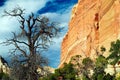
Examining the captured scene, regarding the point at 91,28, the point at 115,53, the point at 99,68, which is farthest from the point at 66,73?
the point at 91,28

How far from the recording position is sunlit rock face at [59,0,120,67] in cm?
8900

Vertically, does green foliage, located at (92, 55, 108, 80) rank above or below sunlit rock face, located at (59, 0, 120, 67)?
below

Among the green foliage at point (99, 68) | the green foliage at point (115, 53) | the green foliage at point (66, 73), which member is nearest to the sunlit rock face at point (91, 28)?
the green foliage at point (115, 53)

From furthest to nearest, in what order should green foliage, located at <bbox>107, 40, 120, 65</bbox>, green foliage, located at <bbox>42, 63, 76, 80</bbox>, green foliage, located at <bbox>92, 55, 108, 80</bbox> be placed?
green foliage, located at <bbox>107, 40, 120, 65</bbox>, green foliage, located at <bbox>42, 63, 76, 80</bbox>, green foliage, located at <bbox>92, 55, 108, 80</bbox>

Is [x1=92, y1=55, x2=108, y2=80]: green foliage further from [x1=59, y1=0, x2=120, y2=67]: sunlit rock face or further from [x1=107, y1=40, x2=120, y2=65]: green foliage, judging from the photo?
[x1=59, y1=0, x2=120, y2=67]: sunlit rock face

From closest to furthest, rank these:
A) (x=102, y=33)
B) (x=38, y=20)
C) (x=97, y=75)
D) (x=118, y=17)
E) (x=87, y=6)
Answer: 1. (x=38, y=20)
2. (x=97, y=75)
3. (x=118, y=17)
4. (x=102, y=33)
5. (x=87, y=6)

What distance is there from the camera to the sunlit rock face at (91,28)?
8900 cm

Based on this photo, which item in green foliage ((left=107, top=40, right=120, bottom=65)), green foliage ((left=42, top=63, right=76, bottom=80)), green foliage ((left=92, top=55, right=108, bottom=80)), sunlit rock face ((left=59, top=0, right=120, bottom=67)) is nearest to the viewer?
green foliage ((left=92, top=55, right=108, bottom=80))

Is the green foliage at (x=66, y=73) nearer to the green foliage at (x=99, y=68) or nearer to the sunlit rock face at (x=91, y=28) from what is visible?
the green foliage at (x=99, y=68)

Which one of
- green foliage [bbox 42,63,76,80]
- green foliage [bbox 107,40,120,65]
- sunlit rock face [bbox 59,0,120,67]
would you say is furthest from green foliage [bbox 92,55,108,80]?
sunlit rock face [bbox 59,0,120,67]

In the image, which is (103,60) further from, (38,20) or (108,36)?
(108,36)

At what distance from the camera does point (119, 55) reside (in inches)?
2265

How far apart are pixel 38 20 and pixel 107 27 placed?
6003 centimetres

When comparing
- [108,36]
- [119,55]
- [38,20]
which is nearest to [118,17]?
[108,36]
